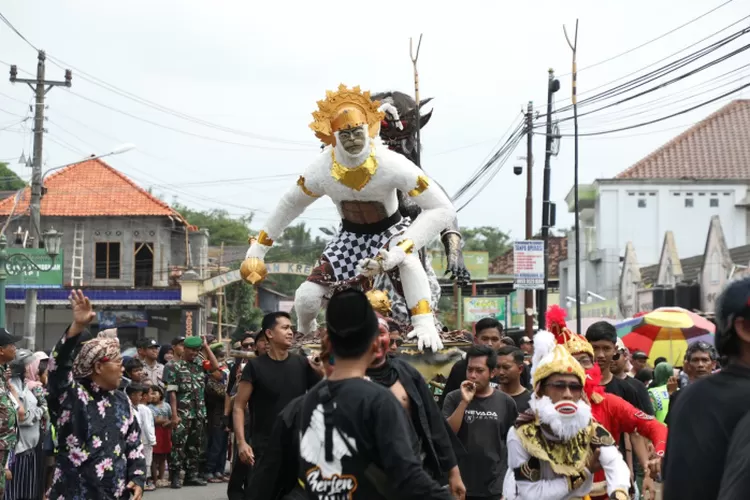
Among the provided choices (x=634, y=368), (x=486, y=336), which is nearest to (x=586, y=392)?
(x=486, y=336)

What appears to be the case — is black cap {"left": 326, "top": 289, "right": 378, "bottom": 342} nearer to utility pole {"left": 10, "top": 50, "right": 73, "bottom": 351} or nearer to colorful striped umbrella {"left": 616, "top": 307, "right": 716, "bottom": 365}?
colorful striped umbrella {"left": 616, "top": 307, "right": 716, "bottom": 365}

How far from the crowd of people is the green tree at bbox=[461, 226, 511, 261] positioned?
287 ft

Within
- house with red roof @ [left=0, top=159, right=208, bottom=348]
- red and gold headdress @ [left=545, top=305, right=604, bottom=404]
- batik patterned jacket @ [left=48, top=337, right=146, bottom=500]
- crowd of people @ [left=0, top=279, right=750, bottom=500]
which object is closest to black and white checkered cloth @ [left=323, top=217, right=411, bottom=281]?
crowd of people @ [left=0, top=279, right=750, bottom=500]

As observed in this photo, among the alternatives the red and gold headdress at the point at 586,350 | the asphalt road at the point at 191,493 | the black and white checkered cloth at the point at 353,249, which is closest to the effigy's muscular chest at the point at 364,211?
the black and white checkered cloth at the point at 353,249

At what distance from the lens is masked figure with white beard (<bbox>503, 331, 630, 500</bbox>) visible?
20.4 feet

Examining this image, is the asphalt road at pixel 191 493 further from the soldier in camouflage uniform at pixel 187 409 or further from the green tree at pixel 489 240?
the green tree at pixel 489 240

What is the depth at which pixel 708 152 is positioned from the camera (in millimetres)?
52469

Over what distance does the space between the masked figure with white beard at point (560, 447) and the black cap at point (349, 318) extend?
1.97 meters

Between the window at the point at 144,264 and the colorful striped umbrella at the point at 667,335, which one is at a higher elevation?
the window at the point at 144,264

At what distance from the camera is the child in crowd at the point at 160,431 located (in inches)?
575

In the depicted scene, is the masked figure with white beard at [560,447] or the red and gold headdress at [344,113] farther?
the red and gold headdress at [344,113]

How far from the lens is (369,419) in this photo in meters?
4.36

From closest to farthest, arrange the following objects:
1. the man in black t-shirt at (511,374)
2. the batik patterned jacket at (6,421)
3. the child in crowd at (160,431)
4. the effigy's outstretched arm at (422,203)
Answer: the man in black t-shirt at (511,374), the batik patterned jacket at (6,421), the effigy's outstretched arm at (422,203), the child in crowd at (160,431)

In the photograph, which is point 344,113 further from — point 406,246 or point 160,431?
point 160,431
